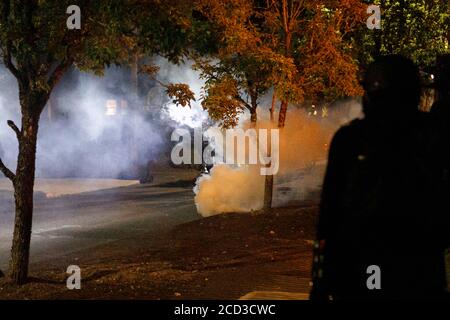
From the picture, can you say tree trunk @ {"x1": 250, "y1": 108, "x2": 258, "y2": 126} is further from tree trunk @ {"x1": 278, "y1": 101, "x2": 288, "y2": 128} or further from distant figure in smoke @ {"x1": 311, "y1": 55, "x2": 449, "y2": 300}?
distant figure in smoke @ {"x1": 311, "y1": 55, "x2": 449, "y2": 300}

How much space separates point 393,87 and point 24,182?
20.2ft

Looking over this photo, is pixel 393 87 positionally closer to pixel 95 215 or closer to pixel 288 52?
pixel 288 52

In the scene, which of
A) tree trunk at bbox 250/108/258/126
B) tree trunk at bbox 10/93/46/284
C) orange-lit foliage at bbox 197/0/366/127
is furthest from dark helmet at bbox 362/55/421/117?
tree trunk at bbox 250/108/258/126

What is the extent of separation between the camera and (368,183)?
3002 millimetres

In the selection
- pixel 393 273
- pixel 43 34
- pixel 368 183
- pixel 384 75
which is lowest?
pixel 393 273

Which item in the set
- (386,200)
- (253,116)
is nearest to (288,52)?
(253,116)

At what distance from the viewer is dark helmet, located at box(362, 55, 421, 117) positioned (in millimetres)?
3045

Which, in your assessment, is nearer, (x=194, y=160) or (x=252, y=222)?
(x=252, y=222)

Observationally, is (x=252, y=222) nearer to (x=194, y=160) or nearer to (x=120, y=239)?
(x=120, y=239)

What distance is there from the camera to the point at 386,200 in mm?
2969

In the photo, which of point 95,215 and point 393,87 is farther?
point 95,215
